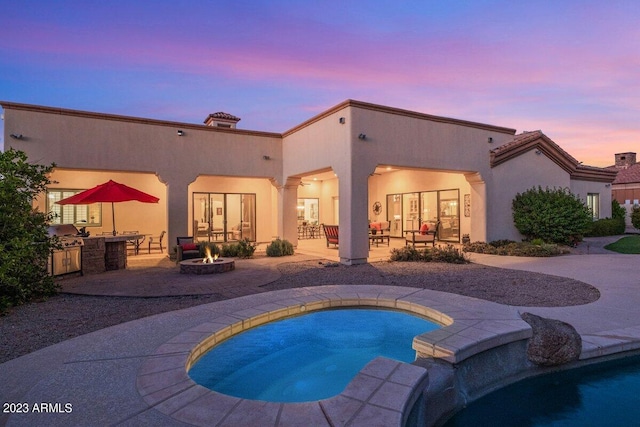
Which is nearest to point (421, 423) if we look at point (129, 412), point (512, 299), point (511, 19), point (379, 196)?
point (129, 412)

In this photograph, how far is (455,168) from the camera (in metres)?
13.6

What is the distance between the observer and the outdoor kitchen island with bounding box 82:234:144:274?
31.6 feet

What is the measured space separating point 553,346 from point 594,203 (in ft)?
72.8

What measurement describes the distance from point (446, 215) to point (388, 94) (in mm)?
8177

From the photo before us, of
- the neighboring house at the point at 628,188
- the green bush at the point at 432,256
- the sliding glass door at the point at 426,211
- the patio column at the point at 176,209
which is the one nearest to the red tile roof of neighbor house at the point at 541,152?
the sliding glass door at the point at 426,211

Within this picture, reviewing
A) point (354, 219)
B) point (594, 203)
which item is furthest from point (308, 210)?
point (594, 203)

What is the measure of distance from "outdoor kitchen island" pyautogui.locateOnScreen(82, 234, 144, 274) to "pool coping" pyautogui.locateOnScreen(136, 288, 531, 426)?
663 centimetres

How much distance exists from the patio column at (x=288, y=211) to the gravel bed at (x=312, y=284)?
4.94 metres

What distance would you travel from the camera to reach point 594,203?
20953 mm

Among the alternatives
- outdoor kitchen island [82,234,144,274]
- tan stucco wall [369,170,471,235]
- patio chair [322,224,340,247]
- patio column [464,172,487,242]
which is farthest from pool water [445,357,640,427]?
tan stucco wall [369,170,471,235]

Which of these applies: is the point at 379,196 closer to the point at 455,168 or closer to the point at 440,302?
the point at 455,168

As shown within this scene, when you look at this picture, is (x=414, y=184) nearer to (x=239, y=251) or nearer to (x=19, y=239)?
(x=239, y=251)

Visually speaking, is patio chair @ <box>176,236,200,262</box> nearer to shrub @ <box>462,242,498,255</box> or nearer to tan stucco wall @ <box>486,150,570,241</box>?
shrub @ <box>462,242,498,255</box>

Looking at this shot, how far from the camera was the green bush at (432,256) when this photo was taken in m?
10.9
